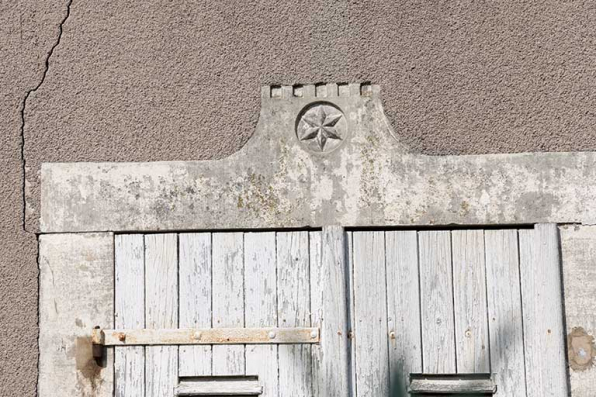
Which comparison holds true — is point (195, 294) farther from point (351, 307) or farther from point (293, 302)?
point (351, 307)

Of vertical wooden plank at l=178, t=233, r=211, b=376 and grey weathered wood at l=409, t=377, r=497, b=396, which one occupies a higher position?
vertical wooden plank at l=178, t=233, r=211, b=376

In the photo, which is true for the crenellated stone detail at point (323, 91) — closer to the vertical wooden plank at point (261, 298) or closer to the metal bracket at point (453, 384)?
the vertical wooden plank at point (261, 298)

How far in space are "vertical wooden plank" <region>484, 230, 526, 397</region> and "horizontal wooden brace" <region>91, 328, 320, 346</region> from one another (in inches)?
29.3

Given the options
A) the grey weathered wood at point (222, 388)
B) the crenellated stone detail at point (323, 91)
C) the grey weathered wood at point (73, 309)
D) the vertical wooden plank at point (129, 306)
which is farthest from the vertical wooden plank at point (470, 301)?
the grey weathered wood at point (73, 309)

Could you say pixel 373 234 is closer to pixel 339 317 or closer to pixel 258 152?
pixel 339 317

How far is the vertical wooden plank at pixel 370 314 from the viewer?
11.6 ft

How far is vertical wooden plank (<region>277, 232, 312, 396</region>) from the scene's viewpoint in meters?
3.54

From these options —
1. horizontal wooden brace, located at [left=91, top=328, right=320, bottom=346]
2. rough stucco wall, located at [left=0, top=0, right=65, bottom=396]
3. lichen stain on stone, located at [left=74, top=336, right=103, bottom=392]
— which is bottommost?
lichen stain on stone, located at [left=74, top=336, right=103, bottom=392]

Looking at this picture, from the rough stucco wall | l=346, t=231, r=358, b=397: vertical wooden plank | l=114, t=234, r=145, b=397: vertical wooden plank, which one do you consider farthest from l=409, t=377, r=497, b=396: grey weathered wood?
the rough stucco wall

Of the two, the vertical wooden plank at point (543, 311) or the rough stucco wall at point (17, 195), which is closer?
the vertical wooden plank at point (543, 311)

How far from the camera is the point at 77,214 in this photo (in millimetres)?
3609

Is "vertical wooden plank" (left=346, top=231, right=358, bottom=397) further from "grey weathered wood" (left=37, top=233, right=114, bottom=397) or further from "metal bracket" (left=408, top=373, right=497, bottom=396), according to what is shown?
"grey weathered wood" (left=37, top=233, right=114, bottom=397)

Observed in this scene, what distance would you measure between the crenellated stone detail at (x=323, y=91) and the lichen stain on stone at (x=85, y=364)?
1278 mm

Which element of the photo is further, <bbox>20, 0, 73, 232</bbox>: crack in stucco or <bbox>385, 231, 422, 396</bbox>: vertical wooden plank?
<bbox>20, 0, 73, 232</bbox>: crack in stucco
